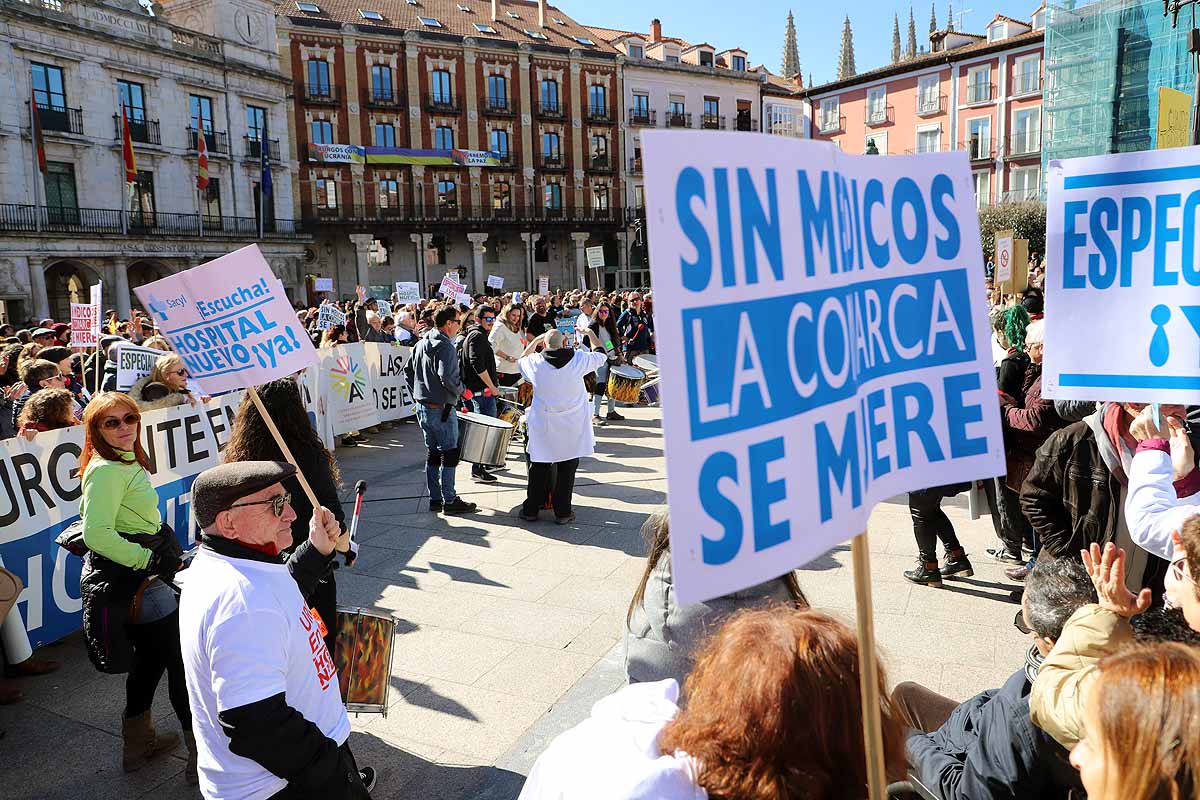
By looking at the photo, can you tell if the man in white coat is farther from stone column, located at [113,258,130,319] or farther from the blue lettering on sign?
stone column, located at [113,258,130,319]

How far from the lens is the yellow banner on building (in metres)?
7.82

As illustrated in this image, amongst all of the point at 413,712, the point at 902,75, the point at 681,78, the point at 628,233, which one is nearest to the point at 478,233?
the point at 628,233

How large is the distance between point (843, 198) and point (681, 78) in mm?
53613

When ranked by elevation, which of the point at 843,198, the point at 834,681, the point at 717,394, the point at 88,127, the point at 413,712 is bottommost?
the point at 413,712

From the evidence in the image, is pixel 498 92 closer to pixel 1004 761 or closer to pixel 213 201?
pixel 213 201

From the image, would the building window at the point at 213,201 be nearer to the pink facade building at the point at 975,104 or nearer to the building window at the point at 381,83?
the building window at the point at 381,83

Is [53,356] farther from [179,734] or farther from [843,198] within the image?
[843,198]

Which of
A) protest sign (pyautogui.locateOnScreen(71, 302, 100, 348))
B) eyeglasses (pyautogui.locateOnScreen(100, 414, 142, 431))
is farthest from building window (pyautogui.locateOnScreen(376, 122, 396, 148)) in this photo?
eyeglasses (pyautogui.locateOnScreen(100, 414, 142, 431))

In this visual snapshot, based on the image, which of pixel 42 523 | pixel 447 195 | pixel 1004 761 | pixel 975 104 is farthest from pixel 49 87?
pixel 975 104

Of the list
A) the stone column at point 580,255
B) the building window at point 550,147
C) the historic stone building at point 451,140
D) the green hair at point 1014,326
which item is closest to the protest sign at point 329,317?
the green hair at point 1014,326

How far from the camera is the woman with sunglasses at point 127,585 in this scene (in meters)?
3.58

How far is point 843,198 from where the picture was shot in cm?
178

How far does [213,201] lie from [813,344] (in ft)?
125

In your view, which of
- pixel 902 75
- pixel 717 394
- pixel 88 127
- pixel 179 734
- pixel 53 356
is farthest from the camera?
pixel 902 75
